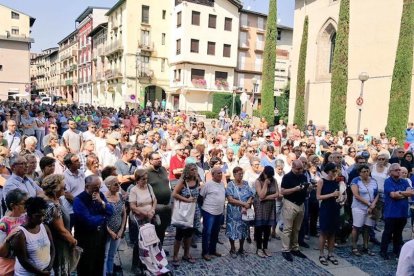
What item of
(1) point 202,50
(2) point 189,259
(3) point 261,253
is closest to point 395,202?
(3) point 261,253

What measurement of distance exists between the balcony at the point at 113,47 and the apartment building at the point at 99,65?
240 cm

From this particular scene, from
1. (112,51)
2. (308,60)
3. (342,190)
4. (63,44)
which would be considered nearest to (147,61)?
(112,51)

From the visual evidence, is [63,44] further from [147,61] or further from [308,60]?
[308,60]

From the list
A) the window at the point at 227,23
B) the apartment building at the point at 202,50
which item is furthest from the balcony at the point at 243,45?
the window at the point at 227,23

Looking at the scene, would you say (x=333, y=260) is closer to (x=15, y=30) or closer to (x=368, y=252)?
(x=368, y=252)

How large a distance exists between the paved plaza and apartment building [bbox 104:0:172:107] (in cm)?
3566

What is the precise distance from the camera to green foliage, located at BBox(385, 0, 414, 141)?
17.7 m

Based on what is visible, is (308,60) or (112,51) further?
(112,51)

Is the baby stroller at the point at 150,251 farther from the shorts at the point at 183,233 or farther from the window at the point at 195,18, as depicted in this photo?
the window at the point at 195,18

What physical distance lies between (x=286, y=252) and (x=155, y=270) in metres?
2.60

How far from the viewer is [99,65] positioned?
55312mm

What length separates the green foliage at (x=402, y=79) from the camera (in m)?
17.7

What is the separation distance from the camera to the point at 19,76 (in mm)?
48656

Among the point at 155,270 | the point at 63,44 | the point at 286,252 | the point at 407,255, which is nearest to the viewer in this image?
the point at 407,255
